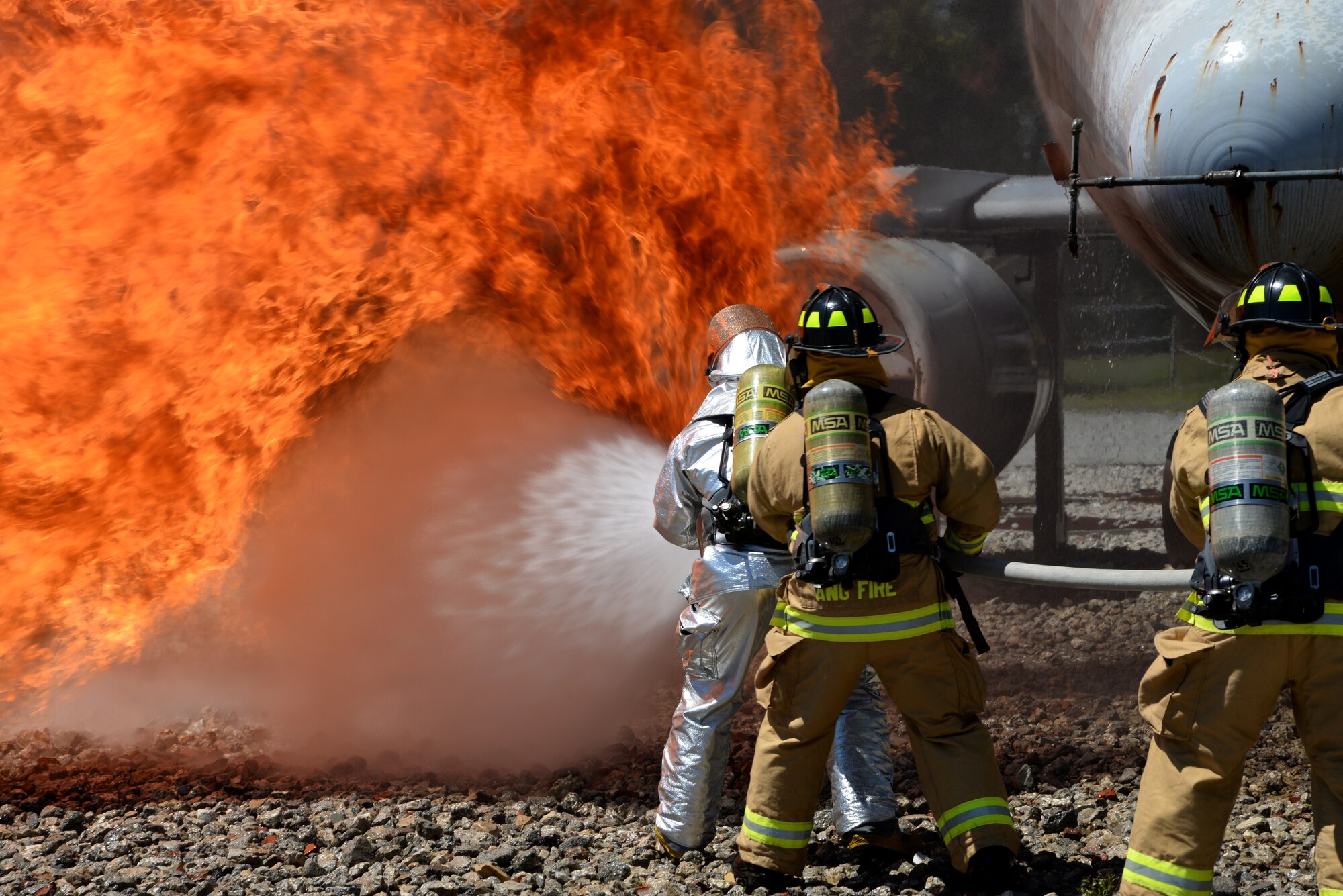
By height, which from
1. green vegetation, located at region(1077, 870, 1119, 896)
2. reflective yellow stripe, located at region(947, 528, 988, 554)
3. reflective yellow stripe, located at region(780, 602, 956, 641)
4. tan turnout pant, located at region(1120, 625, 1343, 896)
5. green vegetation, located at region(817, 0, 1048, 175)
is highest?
green vegetation, located at region(817, 0, 1048, 175)

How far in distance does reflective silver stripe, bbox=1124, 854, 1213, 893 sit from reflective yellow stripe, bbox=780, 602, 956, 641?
0.86 meters

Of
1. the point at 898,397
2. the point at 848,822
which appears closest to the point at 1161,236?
the point at 898,397

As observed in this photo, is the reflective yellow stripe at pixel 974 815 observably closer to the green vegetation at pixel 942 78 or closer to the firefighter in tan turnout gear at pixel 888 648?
the firefighter in tan turnout gear at pixel 888 648

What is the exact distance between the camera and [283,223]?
20.5 ft

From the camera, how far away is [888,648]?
376 cm

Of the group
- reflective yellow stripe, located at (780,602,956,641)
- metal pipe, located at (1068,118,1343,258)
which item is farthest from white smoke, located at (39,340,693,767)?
metal pipe, located at (1068,118,1343,258)

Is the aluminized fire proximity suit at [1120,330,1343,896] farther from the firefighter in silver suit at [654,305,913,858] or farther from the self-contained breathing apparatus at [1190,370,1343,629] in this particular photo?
the firefighter in silver suit at [654,305,913,858]

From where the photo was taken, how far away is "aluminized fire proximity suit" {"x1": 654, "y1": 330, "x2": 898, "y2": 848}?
4297 mm

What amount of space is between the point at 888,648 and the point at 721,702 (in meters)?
0.80

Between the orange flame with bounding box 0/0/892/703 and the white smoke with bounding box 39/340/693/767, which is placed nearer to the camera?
the orange flame with bounding box 0/0/892/703

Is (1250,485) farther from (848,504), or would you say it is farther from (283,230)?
(283,230)

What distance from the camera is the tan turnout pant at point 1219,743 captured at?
316cm

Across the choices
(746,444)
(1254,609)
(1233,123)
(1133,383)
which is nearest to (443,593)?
(746,444)

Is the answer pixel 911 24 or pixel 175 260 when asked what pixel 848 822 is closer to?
pixel 175 260
